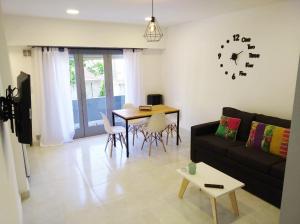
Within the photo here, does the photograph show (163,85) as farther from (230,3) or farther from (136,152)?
(230,3)

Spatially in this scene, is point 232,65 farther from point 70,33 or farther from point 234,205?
point 70,33

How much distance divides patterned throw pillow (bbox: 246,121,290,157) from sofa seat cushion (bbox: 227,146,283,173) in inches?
3.9

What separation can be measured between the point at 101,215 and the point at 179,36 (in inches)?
170

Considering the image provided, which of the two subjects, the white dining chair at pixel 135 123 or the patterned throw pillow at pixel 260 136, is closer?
the patterned throw pillow at pixel 260 136

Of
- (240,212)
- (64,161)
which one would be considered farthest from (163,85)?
(240,212)

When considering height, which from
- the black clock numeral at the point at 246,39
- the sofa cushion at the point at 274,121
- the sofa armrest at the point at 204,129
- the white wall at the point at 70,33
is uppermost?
the white wall at the point at 70,33

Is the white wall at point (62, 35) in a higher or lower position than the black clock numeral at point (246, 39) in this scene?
higher

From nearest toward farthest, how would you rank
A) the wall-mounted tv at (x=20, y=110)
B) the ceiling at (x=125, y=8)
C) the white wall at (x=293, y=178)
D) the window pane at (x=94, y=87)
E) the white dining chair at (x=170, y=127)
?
the white wall at (x=293, y=178) < the wall-mounted tv at (x=20, y=110) < the ceiling at (x=125, y=8) < the white dining chair at (x=170, y=127) < the window pane at (x=94, y=87)

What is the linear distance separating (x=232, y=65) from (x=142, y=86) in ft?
7.75

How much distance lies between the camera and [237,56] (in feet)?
13.3

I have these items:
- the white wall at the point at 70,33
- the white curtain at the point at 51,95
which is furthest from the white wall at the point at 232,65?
the white curtain at the point at 51,95

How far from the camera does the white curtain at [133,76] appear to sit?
5.40m

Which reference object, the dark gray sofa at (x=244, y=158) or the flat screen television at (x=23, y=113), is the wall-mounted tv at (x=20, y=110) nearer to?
the flat screen television at (x=23, y=113)

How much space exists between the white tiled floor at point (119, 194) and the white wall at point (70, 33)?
2228 mm
